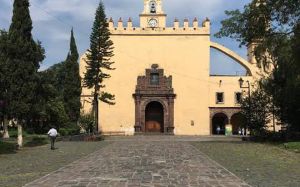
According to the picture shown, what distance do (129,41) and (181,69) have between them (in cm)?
739

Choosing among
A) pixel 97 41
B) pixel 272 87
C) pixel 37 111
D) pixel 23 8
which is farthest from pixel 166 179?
pixel 97 41

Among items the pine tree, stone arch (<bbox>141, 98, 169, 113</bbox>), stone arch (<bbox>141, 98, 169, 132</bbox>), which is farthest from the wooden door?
the pine tree

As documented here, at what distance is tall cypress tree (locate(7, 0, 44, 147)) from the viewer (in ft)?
96.2

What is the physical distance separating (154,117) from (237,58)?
514 inches

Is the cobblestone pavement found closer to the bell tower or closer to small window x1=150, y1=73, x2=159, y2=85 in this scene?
small window x1=150, y1=73, x2=159, y2=85

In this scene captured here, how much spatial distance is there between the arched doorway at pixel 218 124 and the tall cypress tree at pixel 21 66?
1498 inches

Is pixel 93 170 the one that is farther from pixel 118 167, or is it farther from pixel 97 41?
pixel 97 41

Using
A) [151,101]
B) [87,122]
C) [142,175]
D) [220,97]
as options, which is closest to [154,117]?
[151,101]

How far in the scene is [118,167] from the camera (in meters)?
16.2

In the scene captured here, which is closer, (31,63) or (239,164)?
(239,164)

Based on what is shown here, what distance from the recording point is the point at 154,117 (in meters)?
62.3

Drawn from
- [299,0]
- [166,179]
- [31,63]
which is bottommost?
[166,179]

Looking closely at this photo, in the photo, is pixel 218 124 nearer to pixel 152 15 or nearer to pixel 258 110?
pixel 152 15

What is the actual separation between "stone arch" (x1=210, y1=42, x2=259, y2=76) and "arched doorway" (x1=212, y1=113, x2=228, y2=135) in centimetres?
688
